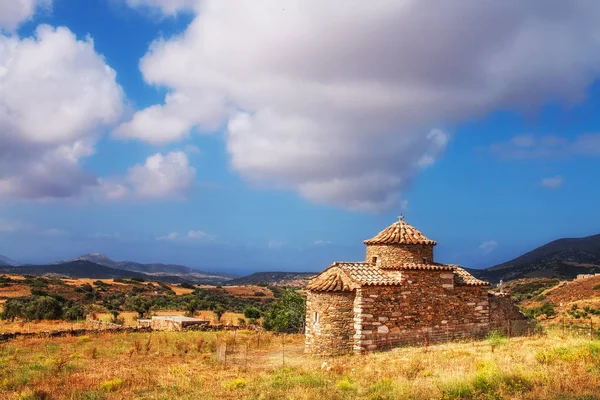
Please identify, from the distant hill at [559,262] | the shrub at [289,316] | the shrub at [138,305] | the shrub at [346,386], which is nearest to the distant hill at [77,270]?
the shrub at [138,305]

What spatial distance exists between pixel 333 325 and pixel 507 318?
10.0 meters

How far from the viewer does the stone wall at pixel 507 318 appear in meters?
24.3

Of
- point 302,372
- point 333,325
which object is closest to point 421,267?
point 333,325

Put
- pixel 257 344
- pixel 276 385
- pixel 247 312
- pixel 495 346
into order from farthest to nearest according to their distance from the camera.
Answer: pixel 247 312 → pixel 257 344 → pixel 495 346 → pixel 276 385

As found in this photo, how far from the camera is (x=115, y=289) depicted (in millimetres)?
65375

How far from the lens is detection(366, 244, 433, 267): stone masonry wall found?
23.4 m

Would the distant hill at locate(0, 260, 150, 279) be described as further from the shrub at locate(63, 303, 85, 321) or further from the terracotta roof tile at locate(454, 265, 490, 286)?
the terracotta roof tile at locate(454, 265, 490, 286)

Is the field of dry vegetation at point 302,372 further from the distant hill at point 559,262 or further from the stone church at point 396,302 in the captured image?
the distant hill at point 559,262

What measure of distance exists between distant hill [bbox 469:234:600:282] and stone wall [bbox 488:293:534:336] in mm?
65596

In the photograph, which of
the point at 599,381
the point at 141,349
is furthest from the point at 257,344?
the point at 599,381

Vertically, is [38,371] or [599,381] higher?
[599,381]

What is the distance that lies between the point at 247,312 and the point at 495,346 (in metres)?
25.7

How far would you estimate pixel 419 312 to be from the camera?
22.2 m

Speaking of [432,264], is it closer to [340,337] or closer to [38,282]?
[340,337]
